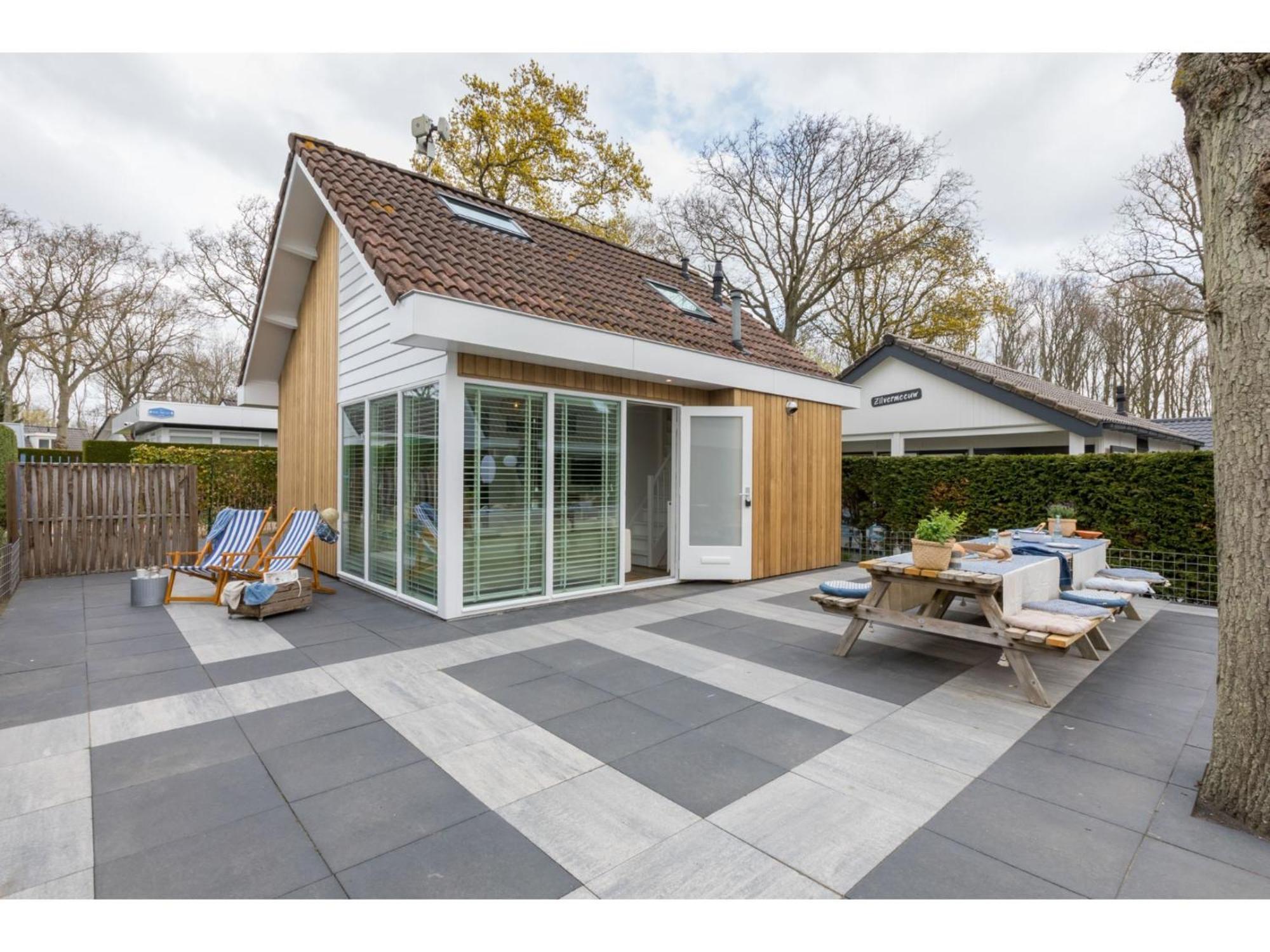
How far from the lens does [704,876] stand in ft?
6.61

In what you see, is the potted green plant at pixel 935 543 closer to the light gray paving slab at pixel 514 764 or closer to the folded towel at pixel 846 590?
the folded towel at pixel 846 590

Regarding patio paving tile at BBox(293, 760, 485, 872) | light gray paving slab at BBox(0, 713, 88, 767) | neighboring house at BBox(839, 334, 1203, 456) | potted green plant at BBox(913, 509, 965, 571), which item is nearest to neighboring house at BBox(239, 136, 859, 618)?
light gray paving slab at BBox(0, 713, 88, 767)

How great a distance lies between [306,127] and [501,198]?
6.27 meters

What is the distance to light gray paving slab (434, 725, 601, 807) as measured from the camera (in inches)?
102

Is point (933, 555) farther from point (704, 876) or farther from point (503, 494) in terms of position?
point (503, 494)

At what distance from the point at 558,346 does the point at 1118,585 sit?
514 centimetres

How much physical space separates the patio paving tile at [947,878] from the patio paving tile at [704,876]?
8.2 inches

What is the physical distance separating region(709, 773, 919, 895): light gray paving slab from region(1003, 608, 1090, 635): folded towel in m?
1.84

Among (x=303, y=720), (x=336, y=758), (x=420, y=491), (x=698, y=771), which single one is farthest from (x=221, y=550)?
(x=698, y=771)

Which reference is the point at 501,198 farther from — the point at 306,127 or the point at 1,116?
the point at 1,116

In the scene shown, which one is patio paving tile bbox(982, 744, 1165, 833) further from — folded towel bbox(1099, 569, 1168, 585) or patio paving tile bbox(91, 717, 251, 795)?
patio paving tile bbox(91, 717, 251, 795)

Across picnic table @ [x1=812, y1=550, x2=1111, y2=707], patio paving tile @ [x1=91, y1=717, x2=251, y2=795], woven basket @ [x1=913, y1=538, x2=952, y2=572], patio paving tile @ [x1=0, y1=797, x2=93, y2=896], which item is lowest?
patio paving tile @ [x1=91, y1=717, x2=251, y2=795]

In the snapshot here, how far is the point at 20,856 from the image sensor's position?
6.91 ft

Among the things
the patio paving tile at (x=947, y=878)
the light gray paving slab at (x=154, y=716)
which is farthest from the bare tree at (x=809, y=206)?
the patio paving tile at (x=947, y=878)
